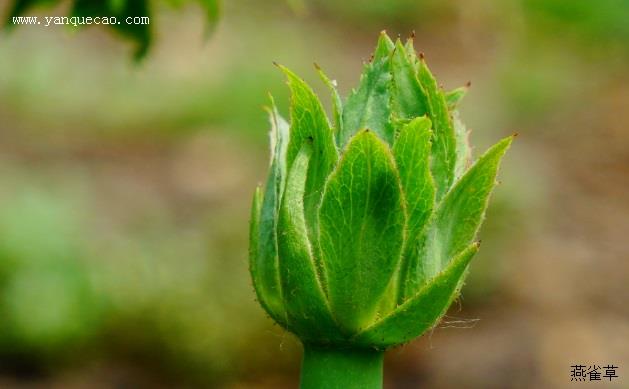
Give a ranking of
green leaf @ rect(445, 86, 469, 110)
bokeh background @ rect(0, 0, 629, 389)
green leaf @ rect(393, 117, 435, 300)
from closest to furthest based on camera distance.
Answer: green leaf @ rect(393, 117, 435, 300) → green leaf @ rect(445, 86, 469, 110) → bokeh background @ rect(0, 0, 629, 389)

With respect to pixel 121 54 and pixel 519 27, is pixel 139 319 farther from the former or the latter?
pixel 519 27

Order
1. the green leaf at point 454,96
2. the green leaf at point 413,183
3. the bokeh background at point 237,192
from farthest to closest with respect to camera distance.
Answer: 1. the bokeh background at point 237,192
2. the green leaf at point 454,96
3. the green leaf at point 413,183

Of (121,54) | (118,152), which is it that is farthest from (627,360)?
(121,54)

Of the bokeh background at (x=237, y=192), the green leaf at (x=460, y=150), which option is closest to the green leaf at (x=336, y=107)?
the green leaf at (x=460, y=150)

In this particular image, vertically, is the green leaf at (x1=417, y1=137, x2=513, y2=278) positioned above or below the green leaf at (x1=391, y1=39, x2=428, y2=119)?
below

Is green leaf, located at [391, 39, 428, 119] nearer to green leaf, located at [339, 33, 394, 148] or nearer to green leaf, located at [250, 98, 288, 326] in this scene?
green leaf, located at [339, 33, 394, 148]

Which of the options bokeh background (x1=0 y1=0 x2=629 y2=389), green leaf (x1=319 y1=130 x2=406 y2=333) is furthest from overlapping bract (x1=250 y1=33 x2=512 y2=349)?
bokeh background (x1=0 y1=0 x2=629 y2=389)

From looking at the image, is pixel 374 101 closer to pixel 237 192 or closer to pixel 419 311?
pixel 419 311

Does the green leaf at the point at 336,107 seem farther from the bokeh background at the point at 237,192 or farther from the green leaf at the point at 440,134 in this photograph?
the bokeh background at the point at 237,192
